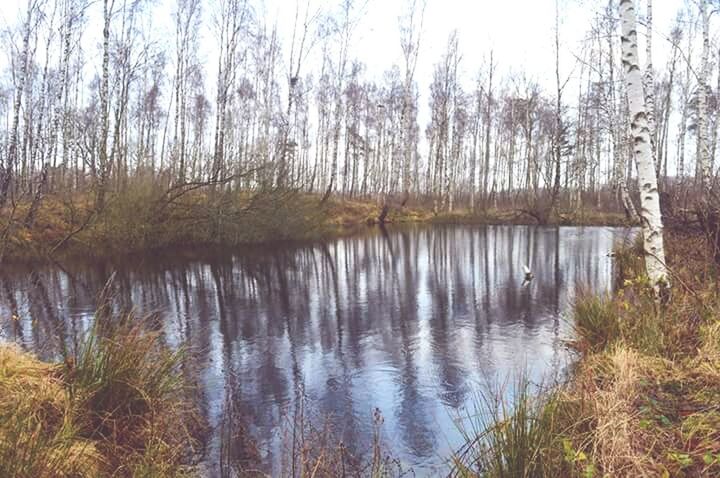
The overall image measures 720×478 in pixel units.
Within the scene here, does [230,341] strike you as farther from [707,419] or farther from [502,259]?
[502,259]

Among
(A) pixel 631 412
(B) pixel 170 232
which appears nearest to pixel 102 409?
(A) pixel 631 412

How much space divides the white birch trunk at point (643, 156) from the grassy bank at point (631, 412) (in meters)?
0.66

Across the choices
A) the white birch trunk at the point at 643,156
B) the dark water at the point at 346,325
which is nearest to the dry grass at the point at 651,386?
the white birch trunk at the point at 643,156

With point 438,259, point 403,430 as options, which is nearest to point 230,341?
point 403,430

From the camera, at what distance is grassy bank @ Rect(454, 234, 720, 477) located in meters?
2.81

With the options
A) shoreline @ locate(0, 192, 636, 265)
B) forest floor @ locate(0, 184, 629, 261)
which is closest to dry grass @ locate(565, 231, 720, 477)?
shoreline @ locate(0, 192, 636, 265)

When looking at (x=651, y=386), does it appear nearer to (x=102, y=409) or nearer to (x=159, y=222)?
(x=102, y=409)

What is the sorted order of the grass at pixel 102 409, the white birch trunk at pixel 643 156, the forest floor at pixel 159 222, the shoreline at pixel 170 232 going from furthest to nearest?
the forest floor at pixel 159 222, the shoreline at pixel 170 232, the white birch trunk at pixel 643 156, the grass at pixel 102 409

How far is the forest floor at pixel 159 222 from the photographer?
1659cm

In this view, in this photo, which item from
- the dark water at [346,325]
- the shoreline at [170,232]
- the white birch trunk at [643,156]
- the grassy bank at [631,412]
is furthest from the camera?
the shoreline at [170,232]

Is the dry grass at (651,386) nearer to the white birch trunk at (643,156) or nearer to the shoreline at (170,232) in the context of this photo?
the white birch trunk at (643,156)

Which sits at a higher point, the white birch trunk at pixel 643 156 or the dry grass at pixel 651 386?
the white birch trunk at pixel 643 156

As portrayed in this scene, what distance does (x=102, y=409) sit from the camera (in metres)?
3.89

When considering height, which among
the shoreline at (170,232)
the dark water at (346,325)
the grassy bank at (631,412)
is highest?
the shoreline at (170,232)
